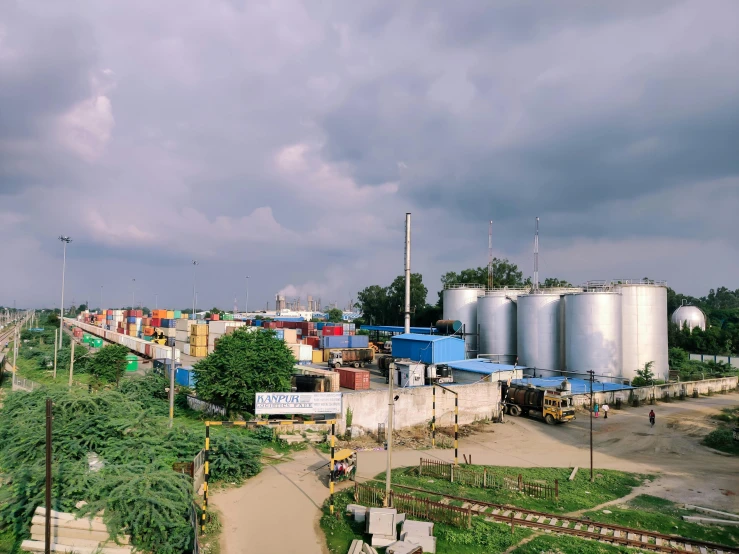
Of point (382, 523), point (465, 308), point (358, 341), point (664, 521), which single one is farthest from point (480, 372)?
point (382, 523)

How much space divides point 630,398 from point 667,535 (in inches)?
1265

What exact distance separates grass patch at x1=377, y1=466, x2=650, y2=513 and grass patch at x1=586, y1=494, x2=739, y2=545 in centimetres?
114

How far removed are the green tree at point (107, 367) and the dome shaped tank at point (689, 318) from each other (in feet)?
316

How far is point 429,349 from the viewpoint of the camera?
48.4 meters

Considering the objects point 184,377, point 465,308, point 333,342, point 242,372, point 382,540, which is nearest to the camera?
point 382,540

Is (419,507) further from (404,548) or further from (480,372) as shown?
(480,372)

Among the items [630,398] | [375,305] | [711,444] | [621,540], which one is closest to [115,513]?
[621,540]

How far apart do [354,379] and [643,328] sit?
37733 mm

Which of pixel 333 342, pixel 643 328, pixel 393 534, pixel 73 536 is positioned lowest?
pixel 393 534

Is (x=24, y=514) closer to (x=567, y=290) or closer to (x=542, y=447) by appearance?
(x=542, y=447)

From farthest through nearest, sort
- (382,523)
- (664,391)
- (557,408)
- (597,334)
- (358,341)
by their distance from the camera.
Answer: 1. (358,341)
2. (597,334)
3. (664,391)
4. (557,408)
5. (382,523)

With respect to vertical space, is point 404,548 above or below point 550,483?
above

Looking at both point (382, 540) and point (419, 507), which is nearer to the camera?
point (382, 540)

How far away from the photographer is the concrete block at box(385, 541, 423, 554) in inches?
516
